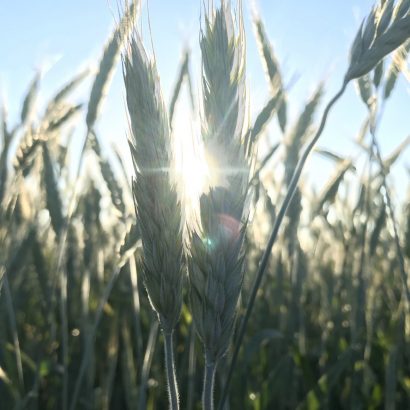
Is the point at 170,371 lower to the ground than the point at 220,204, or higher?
lower

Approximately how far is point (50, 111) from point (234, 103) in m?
0.91

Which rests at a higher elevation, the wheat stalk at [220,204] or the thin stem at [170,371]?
the wheat stalk at [220,204]

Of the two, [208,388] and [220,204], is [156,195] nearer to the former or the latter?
[220,204]

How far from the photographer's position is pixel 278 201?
193 cm

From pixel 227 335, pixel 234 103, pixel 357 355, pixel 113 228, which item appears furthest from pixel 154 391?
pixel 113 228

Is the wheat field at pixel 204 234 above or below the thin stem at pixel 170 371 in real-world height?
above

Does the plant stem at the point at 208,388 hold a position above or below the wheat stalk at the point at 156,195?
below

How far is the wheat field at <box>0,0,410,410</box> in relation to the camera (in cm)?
58

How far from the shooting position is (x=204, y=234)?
1.90ft

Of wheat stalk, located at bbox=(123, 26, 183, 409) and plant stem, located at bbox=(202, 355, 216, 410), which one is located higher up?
wheat stalk, located at bbox=(123, 26, 183, 409)

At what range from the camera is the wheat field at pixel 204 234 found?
580 mm

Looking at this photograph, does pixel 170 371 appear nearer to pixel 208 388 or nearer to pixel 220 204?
pixel 208 388

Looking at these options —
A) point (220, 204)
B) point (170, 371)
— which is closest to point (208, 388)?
point (170, 371)

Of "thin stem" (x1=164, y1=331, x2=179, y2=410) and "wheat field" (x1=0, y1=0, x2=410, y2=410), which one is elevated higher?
"wheat field" (x1=0, y1=0, x2=410, y2=410)
